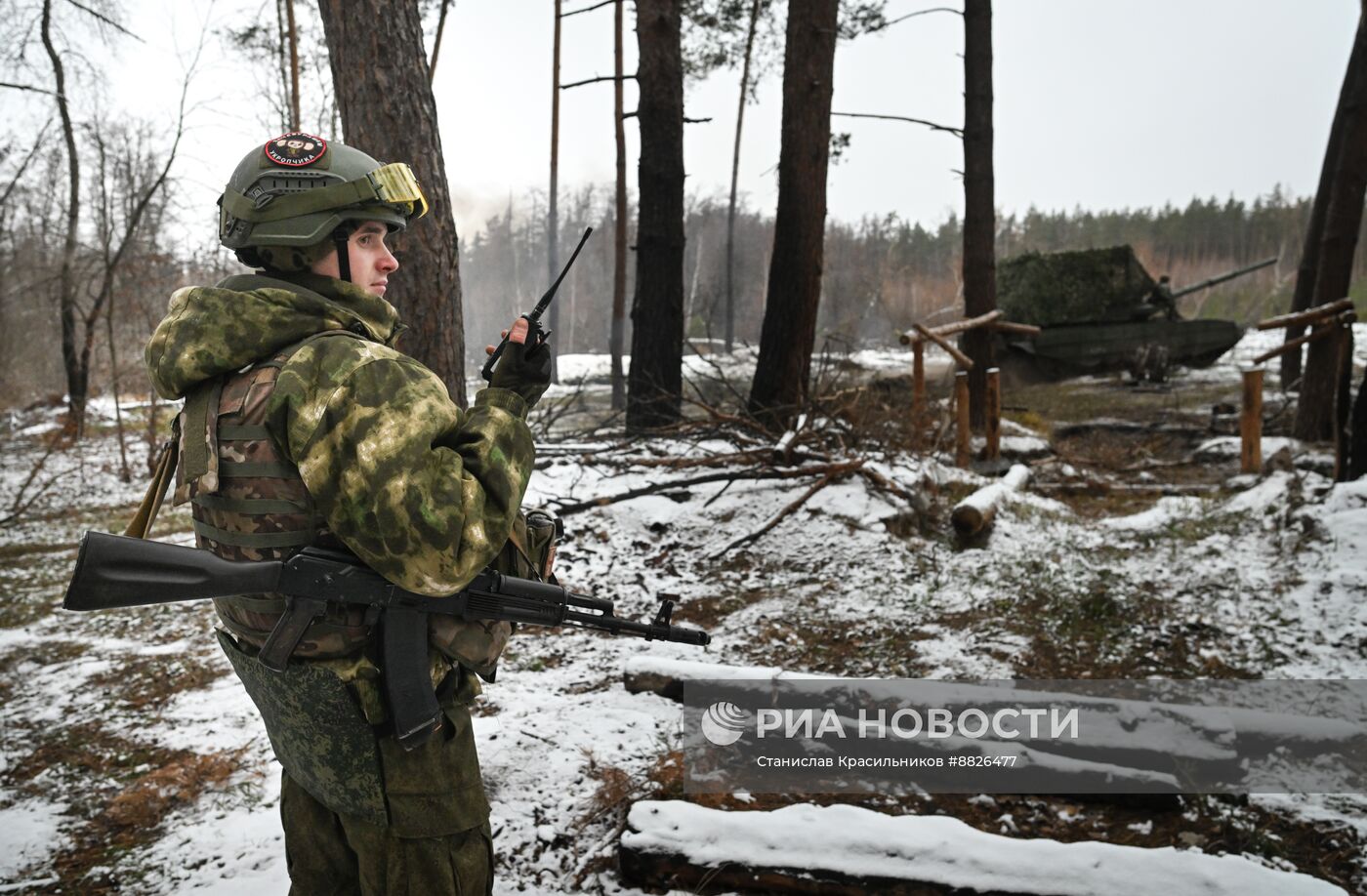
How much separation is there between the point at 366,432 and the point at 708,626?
340 cm

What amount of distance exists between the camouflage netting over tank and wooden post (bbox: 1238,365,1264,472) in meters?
10.2

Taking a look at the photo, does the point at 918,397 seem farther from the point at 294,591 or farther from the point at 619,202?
the point at 619,202

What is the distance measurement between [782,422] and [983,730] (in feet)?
13.3

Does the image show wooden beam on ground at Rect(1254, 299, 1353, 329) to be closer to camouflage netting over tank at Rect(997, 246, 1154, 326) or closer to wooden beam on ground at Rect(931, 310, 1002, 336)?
wooden beam on ground at Rect(931, 310, 1002, 336)

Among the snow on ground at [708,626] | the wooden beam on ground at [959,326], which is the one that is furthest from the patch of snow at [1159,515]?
the wooden beam on ground at [959,326]

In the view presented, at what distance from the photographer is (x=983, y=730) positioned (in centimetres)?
307

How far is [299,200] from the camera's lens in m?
1.67

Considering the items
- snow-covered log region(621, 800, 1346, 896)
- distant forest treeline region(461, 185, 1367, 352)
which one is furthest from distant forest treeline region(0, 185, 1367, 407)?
snow-covered log region(621, 800, 1346, 896)

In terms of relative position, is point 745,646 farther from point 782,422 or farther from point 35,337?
point 35,337

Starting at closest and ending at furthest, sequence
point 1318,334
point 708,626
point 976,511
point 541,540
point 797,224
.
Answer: point 541,540 → point 708,626 → point 976,511 → point 1318,334 → point 797,224

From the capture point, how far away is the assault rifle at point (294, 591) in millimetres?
1489

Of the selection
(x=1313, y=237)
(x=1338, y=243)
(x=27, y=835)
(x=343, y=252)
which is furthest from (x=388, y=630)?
(x=1313, y=237)

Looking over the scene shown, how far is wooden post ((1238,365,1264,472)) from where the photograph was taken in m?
6.15

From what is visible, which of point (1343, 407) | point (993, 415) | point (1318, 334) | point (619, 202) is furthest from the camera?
point (619, 202)
